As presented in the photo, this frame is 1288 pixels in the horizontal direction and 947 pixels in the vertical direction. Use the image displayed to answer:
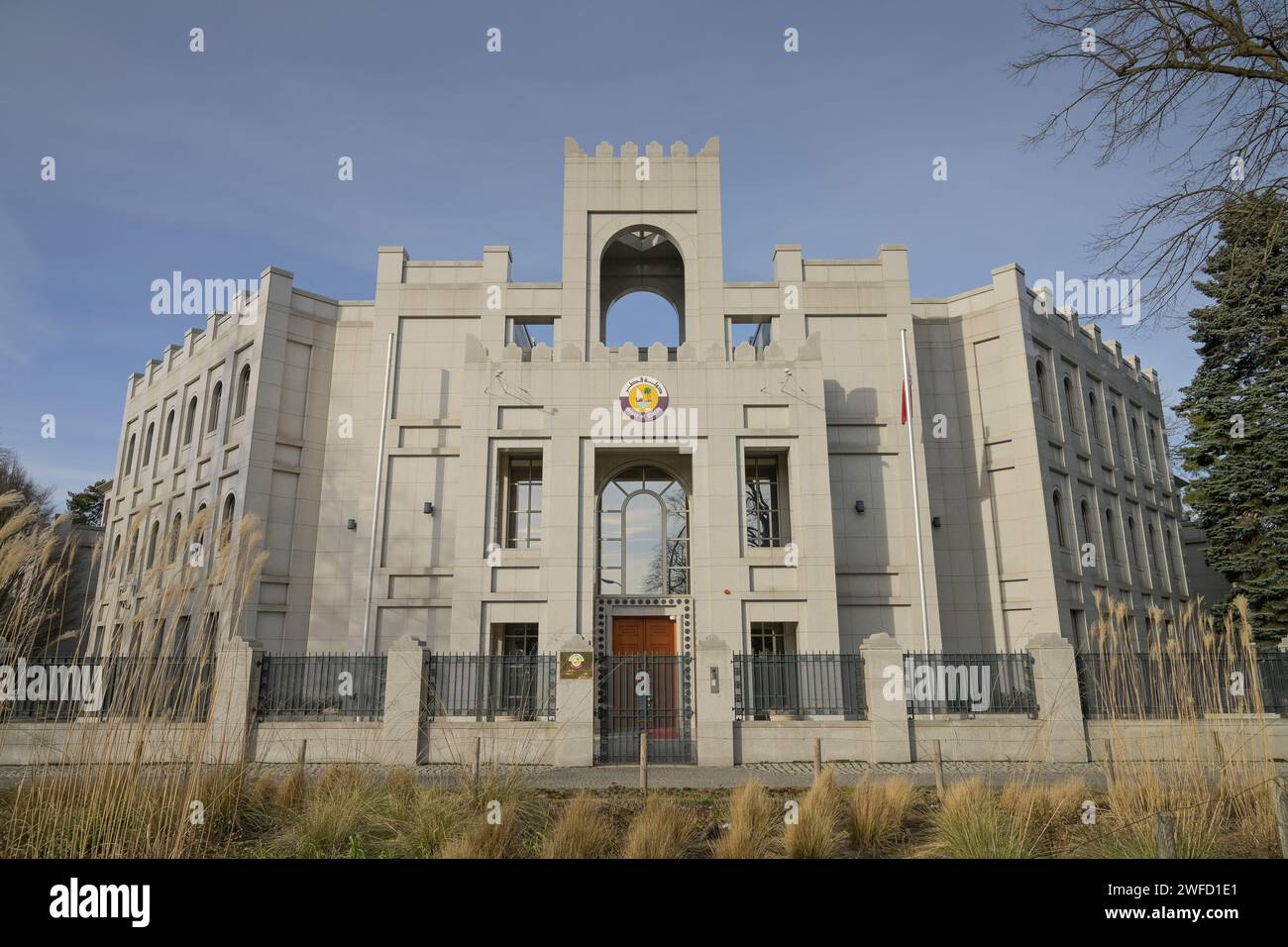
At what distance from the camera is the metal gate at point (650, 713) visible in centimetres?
1623

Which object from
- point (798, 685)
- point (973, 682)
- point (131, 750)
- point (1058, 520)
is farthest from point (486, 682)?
point (1058, 520)

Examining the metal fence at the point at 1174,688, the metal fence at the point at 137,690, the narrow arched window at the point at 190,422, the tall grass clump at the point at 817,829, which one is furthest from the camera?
the narrow arched window at the point at 190,422

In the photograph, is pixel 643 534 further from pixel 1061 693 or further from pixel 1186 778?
pixel 1186 778

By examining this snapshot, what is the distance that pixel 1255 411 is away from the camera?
26.8 meters

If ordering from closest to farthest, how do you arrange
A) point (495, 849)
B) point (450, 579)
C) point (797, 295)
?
1. point (495, 849)
2. point (450, 579)
3. point (797, 295)

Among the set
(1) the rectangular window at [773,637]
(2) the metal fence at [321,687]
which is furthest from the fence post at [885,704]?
(2) the metal fence at [321,687]

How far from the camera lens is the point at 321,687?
1653 centimetres

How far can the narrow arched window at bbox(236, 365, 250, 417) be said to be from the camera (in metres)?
28.4

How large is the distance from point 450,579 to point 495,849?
1882cm

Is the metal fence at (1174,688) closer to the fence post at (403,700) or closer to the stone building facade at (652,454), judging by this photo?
the stone building facade at (652,454)

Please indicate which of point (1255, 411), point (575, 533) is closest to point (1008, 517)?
point (1255, 411)

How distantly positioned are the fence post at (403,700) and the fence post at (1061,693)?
43.2ft

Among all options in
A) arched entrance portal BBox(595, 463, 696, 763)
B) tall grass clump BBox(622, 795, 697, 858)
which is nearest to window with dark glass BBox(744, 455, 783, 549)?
arched entrance portal BBox(595, 463, 696, 763)
